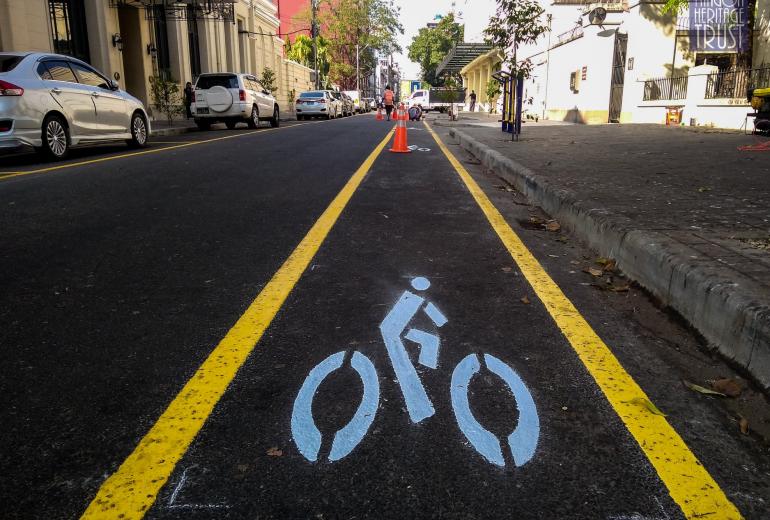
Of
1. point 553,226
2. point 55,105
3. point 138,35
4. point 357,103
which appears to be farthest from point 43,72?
point 357,103

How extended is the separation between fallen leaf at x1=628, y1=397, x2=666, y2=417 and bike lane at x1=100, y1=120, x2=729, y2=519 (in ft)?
0.43

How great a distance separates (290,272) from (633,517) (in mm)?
2702

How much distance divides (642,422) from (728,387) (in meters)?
0.55

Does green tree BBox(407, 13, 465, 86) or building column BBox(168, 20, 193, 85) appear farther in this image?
green tree BBox(407, 13, 465, 86)

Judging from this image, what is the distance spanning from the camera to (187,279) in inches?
150

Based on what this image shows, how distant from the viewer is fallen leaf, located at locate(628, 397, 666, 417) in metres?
2.27

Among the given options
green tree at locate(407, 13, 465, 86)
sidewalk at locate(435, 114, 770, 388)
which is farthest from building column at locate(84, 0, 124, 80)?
green tree at locate(407, 13, 465, 86)

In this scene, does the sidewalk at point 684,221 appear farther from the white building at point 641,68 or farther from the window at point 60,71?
the white building at point 641,68

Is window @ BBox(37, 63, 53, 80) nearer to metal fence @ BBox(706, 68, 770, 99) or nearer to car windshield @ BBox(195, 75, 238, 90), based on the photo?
car windshield @ BBox(195, 75, 238, 90)

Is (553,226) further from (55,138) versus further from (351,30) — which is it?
(351,30)

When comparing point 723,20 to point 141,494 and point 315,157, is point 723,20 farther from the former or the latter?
point 141,494

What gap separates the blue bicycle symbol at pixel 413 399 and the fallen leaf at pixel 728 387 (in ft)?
2.65

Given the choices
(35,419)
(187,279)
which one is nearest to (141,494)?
(35,419)

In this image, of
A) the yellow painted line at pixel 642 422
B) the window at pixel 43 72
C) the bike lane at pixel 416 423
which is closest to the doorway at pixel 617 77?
the window at pixel 43 72
